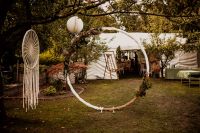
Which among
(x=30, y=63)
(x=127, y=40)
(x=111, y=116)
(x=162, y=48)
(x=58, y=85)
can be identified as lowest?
(x=111, y=116)

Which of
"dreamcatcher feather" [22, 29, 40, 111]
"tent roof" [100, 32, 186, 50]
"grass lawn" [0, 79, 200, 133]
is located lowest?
"grass lawn" [0, 79, 200, 133]

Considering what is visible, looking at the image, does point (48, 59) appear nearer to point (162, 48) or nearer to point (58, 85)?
point (58, 85)

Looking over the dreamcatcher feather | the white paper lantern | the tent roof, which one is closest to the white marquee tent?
the tent roof

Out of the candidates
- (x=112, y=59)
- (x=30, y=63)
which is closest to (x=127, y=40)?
(x=112, y=59)

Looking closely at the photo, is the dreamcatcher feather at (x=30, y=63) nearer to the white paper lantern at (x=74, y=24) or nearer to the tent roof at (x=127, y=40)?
the white paper lantern at (x=74, y=24)

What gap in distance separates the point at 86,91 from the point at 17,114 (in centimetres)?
551

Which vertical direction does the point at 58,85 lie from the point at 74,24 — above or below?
below

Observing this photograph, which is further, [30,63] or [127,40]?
[127,40]

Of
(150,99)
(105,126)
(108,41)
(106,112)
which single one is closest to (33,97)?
(106,112)

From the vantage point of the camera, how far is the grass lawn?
25.2 feet

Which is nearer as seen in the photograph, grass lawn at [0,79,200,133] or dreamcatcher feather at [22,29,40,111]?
grass lawn at [0,79,200,133]

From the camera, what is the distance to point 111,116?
913 cm

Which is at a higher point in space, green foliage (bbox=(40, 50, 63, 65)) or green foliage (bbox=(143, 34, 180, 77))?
green foliage (bbox=(143, 34, 180, 77))

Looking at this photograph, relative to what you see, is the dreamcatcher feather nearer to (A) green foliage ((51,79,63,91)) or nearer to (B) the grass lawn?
(B) the grass lawn
